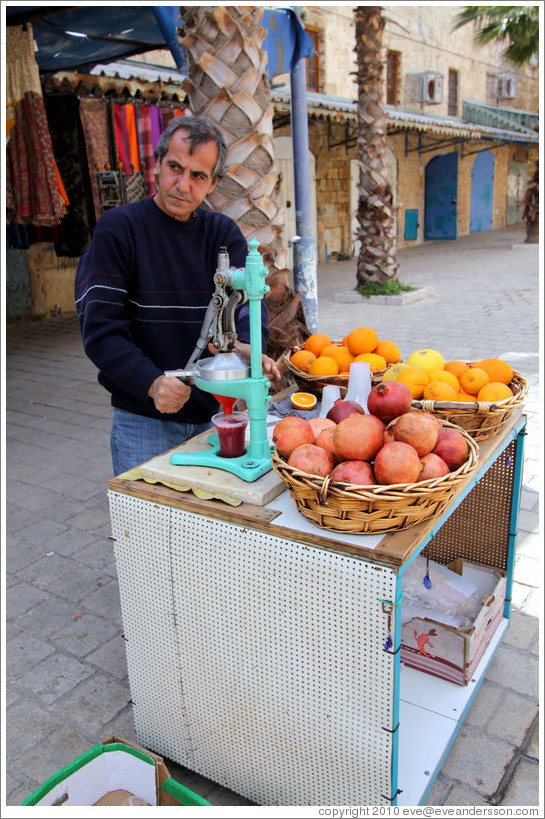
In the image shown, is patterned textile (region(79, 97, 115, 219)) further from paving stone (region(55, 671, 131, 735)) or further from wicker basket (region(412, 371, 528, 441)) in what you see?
wicker basket (region(412, 371, 528, 441))

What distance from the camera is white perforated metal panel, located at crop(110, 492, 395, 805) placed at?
1.56 metres

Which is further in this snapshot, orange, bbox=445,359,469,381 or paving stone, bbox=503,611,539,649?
paving stone, bbox=503,611,539,649

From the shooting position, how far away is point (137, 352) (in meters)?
2.08

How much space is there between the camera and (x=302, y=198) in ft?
20.6

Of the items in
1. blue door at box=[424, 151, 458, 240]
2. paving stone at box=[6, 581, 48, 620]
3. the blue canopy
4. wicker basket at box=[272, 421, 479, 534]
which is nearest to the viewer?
wicker basket at box=[272, 421, 479, 534]

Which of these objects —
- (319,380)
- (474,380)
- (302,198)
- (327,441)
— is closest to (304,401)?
(319,380)

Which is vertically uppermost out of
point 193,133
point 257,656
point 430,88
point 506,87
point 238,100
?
point 506,87

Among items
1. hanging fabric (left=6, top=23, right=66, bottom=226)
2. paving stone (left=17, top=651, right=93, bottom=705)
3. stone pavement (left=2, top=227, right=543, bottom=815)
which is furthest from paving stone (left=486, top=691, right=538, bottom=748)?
hanging fabric (left=6, top=23, right=66, bottom=226)

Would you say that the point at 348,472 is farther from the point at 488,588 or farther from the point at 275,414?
the point at 488,588

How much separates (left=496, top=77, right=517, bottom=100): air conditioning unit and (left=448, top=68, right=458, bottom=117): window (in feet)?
11.5

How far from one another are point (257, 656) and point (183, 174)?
154cm

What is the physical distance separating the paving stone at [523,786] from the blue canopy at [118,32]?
527 cm

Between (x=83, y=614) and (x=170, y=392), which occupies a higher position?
(x=170, y=392)

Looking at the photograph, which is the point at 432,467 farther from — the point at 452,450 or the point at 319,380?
the point at 319,380
